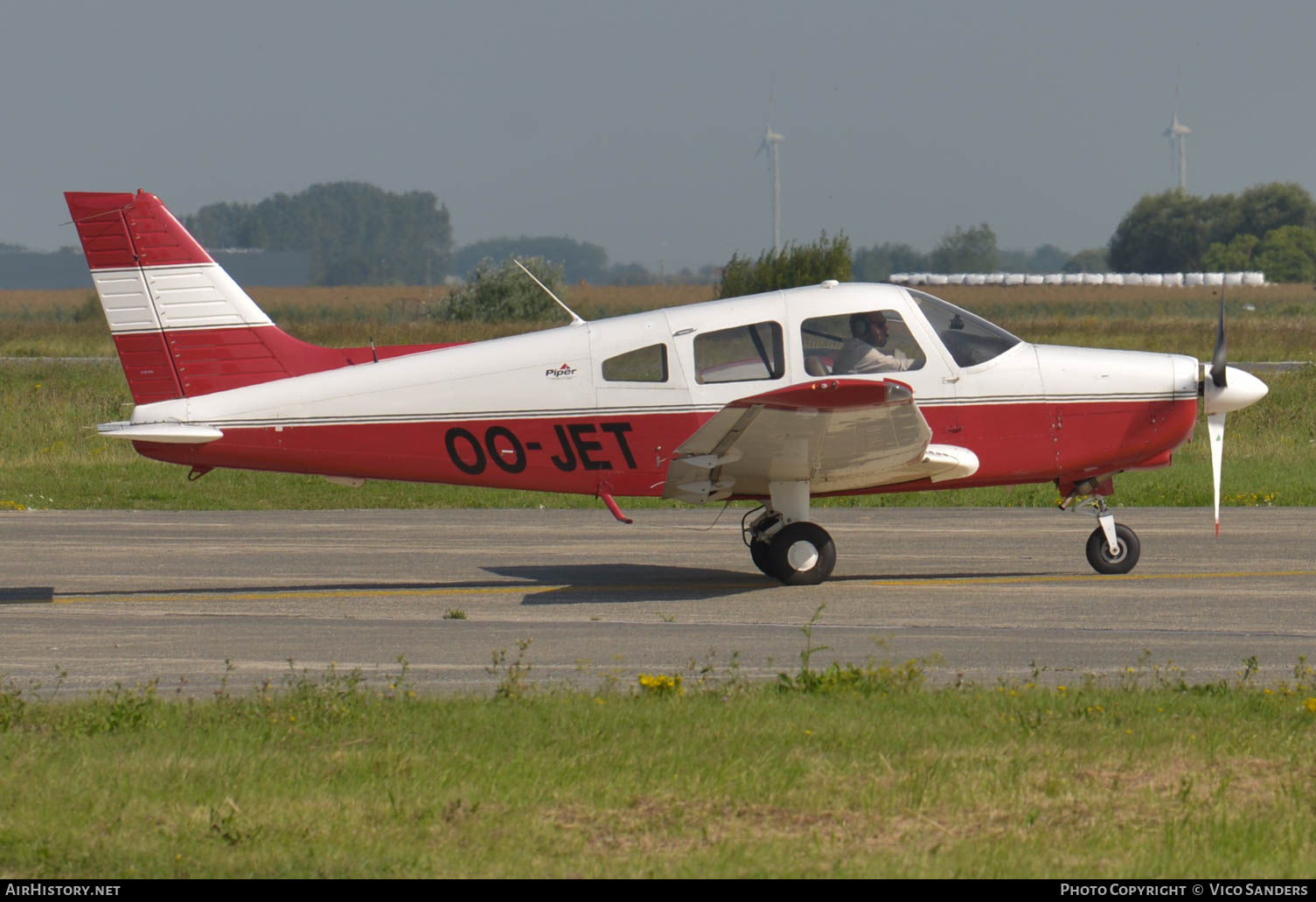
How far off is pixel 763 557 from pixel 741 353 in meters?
1.73

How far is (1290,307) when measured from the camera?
5728 centimetres

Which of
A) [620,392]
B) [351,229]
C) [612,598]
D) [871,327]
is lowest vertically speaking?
[612,598]

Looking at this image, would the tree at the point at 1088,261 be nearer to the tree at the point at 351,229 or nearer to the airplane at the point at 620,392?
the tree at the point at 351,229

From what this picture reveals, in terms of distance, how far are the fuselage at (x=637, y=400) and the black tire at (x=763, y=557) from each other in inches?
42.6

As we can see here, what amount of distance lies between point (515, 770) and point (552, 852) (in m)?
0.92

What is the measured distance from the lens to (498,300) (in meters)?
49.5

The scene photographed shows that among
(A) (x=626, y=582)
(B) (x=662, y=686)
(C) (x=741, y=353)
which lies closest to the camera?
(B) (x=662, y=686)

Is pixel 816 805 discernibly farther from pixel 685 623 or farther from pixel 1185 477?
pixel 1185 477

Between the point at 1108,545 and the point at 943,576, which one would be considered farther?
the point at 943,576

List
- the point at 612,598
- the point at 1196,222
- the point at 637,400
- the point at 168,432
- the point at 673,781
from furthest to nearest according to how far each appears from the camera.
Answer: the point at 1196,222 < the point at 612,598 < the point at 637,400 < the point at 168,432 < the point at 673,781

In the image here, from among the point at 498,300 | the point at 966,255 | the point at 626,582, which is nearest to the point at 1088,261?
the point at 966,255

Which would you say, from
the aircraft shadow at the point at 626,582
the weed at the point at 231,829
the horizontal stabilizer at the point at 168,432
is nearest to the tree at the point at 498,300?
the aircraft shadow at the point at 626,582

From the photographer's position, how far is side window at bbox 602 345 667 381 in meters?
11.1

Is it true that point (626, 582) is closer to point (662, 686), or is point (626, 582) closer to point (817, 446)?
point (817, 446)
